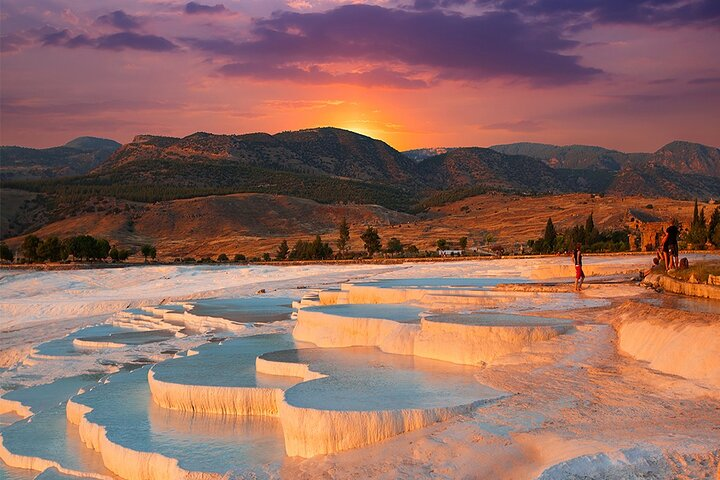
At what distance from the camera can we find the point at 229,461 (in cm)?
895

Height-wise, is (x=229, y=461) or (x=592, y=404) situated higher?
(x=592, y=404)

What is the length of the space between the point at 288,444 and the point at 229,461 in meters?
0.71

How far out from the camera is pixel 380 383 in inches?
420

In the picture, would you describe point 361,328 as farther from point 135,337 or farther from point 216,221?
point 216,221

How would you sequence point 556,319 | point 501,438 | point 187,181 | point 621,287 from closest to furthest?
point 501,438 < point 556,319 < point 621,287 < point 187,181

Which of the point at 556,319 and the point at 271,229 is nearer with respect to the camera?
the point at 556,319

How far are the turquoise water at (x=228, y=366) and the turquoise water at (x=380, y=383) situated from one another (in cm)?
61

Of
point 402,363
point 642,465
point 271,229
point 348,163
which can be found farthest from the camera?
point 348,163

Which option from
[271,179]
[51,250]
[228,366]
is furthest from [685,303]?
[271,179]

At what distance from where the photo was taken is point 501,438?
811cm

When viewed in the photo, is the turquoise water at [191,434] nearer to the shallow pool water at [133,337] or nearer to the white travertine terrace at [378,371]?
the white travertine terrace at [378,371]

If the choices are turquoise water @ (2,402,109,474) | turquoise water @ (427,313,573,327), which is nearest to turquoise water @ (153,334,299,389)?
turquoise water @ (2,402,109,474)

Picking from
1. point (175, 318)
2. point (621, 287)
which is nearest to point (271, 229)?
point (175, 318)

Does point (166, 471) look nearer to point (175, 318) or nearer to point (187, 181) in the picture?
point (175, 318)
